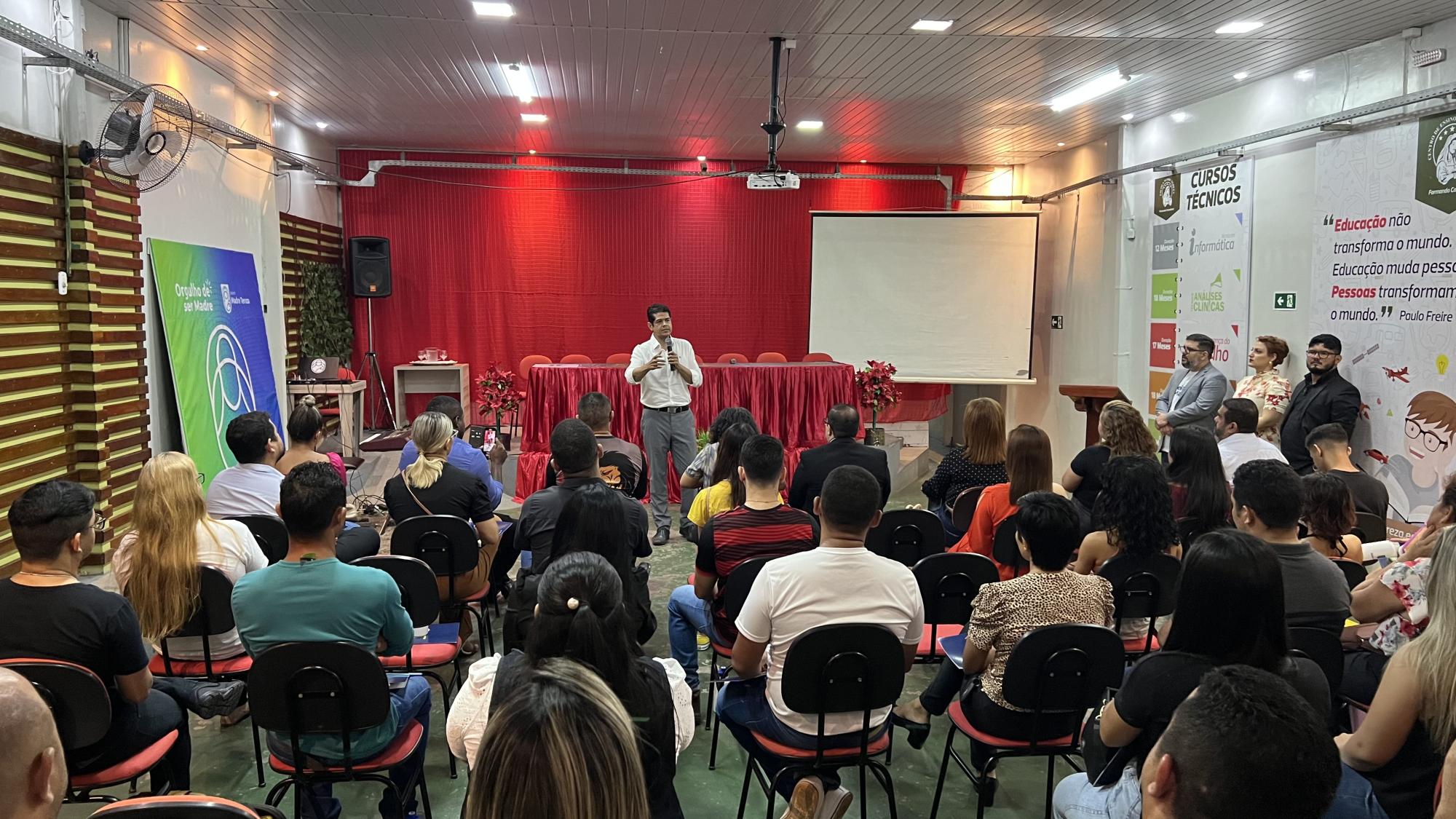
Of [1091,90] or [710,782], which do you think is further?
[1091,90]

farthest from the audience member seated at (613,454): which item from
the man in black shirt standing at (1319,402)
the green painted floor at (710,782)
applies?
the man in black shirt standing at (1319,402)

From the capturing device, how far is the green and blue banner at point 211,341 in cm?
610

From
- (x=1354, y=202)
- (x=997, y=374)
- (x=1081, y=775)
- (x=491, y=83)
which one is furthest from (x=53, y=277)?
(x=997, y=374)

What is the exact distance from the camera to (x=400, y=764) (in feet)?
7.89

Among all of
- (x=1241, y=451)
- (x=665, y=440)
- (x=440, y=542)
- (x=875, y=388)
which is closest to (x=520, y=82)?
(x=665, y=440)

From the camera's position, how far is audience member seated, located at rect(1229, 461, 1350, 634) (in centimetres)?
250

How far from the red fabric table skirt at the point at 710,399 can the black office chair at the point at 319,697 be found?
15.3ft

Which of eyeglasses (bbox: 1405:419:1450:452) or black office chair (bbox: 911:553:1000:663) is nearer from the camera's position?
black office chair (bbox: 911:553:1000:663)

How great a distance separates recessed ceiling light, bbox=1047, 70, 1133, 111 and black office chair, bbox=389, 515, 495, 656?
560cm

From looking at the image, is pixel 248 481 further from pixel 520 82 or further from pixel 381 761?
pixel 520 82

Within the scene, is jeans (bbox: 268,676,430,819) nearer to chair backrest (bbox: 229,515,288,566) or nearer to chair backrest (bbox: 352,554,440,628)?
chair backrest (bbox: 352,554,440,628)

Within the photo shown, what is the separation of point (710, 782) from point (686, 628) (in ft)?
2.01

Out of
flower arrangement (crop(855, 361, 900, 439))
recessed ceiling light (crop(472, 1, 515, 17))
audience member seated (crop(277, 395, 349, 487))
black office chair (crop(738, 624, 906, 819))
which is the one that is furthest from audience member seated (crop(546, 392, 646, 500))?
flower arrangement (crop(855, 361, 900, 439))

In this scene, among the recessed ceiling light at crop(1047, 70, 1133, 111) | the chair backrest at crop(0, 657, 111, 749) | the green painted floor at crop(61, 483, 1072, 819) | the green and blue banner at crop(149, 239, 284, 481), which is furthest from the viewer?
the recessed ceiling light at crop(1047, 70, 1133, 111)
